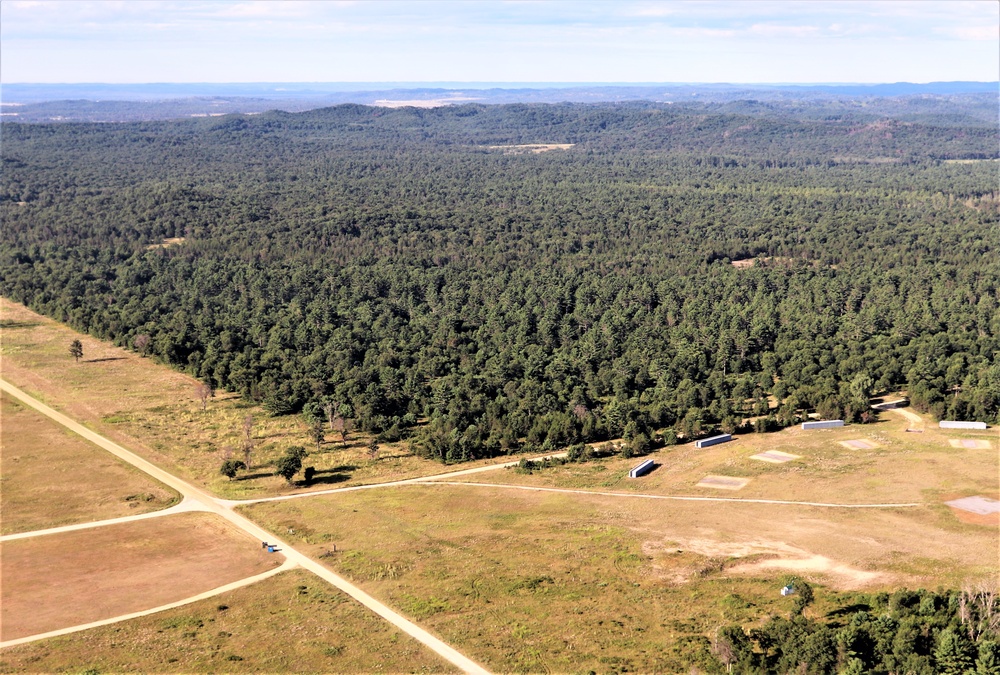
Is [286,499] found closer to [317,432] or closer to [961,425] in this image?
[317,432]

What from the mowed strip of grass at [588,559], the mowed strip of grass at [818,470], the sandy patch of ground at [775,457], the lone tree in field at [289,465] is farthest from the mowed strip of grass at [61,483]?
the sandy patch of ground at [775,457]

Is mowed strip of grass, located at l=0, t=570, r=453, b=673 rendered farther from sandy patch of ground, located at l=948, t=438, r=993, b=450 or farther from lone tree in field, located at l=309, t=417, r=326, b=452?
sandy patch of ground, located at l=948, t=438, r=993, b=450

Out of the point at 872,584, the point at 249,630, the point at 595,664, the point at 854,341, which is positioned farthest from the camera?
the point at 854,341

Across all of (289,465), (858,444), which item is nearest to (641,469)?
(858,444)

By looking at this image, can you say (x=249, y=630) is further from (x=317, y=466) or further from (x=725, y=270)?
(x=725, y=270)

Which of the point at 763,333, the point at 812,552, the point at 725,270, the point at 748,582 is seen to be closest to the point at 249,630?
the point at 748,582

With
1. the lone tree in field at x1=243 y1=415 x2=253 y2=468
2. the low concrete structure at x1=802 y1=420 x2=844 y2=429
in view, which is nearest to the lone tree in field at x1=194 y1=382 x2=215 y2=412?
the lone tree in field at x1=243 y1=415 x2=253 y2=468

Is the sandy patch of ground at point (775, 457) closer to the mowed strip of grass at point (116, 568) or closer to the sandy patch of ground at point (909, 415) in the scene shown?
the sandy patch of ground at point (909, 415)
